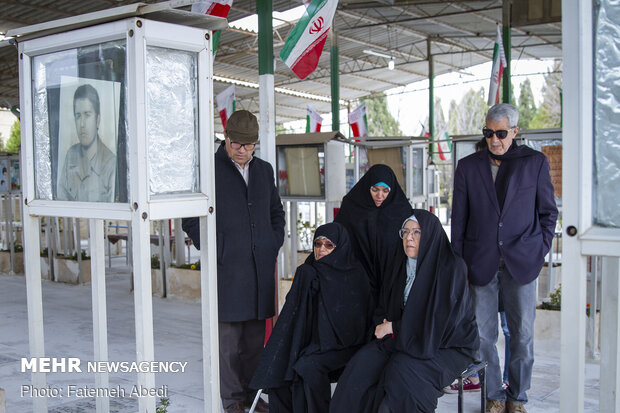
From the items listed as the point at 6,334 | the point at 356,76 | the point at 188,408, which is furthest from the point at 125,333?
the point at 356,76

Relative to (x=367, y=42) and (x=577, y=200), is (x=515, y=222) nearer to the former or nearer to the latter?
(x=577, y=200)

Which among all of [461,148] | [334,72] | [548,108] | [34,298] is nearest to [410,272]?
[34,298]

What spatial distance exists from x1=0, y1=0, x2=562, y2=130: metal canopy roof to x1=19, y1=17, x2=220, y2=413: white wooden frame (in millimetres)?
8392

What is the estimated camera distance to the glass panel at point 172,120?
2.41 metres

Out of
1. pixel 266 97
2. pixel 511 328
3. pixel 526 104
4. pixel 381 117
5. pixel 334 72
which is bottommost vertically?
pixel 511 328

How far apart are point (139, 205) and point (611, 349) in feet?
5.51

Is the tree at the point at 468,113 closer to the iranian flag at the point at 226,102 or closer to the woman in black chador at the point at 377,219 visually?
the iranian flag at the point at 226,102

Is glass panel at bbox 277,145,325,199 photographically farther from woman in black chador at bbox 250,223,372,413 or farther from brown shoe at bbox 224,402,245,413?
brown shoe at bbox 224,402,245,413

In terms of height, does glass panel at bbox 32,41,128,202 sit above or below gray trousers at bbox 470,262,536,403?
above

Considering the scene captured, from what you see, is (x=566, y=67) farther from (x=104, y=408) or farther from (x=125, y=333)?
(x=125, y=333)

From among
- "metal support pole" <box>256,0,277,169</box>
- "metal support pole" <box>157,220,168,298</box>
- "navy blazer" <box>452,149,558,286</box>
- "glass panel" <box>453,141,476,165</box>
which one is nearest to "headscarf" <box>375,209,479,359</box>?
"navy blazer" <box>452,149,558,286</box>

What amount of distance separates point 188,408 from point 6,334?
2.85 m

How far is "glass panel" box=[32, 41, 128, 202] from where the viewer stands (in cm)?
247

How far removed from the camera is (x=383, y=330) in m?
2.96
